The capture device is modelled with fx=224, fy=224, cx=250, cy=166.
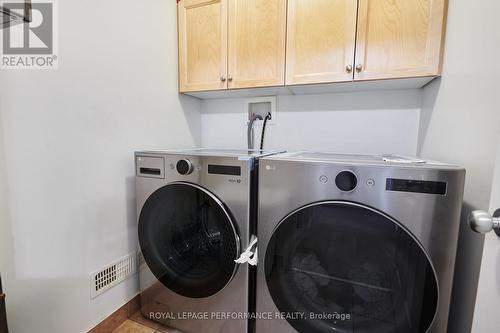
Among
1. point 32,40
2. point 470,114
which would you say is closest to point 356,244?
point 470,114

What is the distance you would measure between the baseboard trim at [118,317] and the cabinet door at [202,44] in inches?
52.1

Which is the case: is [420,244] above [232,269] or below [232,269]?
above

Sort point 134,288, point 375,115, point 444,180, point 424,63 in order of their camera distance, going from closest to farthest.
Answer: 1. point 444,180
2. point 424,63
3. point 134,288
4. point 375,115

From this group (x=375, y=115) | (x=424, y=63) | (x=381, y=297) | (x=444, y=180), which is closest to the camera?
(x=444, y=180)

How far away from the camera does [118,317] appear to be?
1168 mm

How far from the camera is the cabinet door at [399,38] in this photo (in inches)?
39.0

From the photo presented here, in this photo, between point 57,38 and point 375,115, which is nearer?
point 57,38

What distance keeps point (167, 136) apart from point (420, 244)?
1.39 meters

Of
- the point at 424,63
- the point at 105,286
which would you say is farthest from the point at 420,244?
the point at 105,286

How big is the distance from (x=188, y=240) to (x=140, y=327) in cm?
57

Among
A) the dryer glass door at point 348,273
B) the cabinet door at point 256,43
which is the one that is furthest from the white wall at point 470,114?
the cabinet door at point 256,43

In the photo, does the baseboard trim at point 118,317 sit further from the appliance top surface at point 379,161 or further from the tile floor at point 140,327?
the appliance top surface at point 379,161

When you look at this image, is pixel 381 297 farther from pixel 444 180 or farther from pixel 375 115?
pixel 375 115

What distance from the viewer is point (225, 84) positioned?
1.41 m
